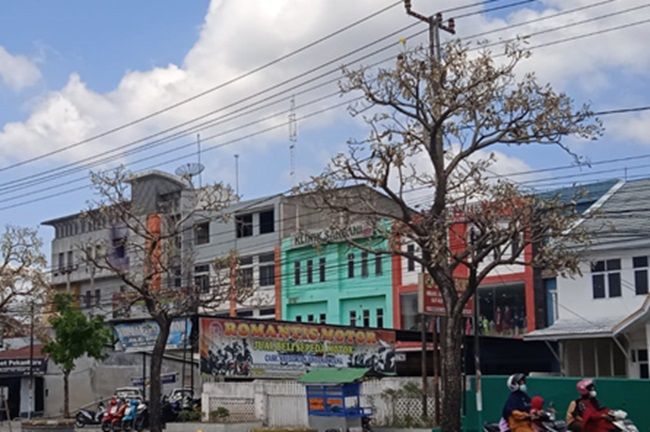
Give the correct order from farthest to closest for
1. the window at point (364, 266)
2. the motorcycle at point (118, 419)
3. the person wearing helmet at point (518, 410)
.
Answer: the window at point (364, 266) < the motorcycle at point (118, 419) < the person wearing helmet at point (518, 410)

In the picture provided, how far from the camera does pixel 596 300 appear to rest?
41.2 meters

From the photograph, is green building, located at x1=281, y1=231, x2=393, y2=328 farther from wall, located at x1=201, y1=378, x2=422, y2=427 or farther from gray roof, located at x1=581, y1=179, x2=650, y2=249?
wall, located at x1=201, y1=378, x2=422, y2=427

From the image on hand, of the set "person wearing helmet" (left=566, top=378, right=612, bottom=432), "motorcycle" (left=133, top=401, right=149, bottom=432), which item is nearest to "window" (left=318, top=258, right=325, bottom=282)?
"motorcycle" (left=133, top=401, right=149, bottom=432)

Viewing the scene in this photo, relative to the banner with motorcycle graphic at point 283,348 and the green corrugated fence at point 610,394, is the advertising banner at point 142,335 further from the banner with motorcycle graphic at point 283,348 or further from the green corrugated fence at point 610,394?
the green corrugated fence at point 610,394

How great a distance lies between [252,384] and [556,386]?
13.8m

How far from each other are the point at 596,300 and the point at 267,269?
3010 centimetres

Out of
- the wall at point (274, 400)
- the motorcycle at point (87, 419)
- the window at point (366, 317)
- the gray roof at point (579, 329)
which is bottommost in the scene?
the motorcycle at point (87, 419)

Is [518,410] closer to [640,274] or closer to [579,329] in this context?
[579,329]

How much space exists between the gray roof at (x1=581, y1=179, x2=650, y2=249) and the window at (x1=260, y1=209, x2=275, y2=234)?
92.7ft

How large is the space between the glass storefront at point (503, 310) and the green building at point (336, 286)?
648 centimetres

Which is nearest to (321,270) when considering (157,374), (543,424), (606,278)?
(606,278)

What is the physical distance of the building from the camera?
129ft

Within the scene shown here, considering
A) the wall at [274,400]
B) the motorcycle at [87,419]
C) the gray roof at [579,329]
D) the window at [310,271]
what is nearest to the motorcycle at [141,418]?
the wall at [274,400]

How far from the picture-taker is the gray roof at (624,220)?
40.1 metres
